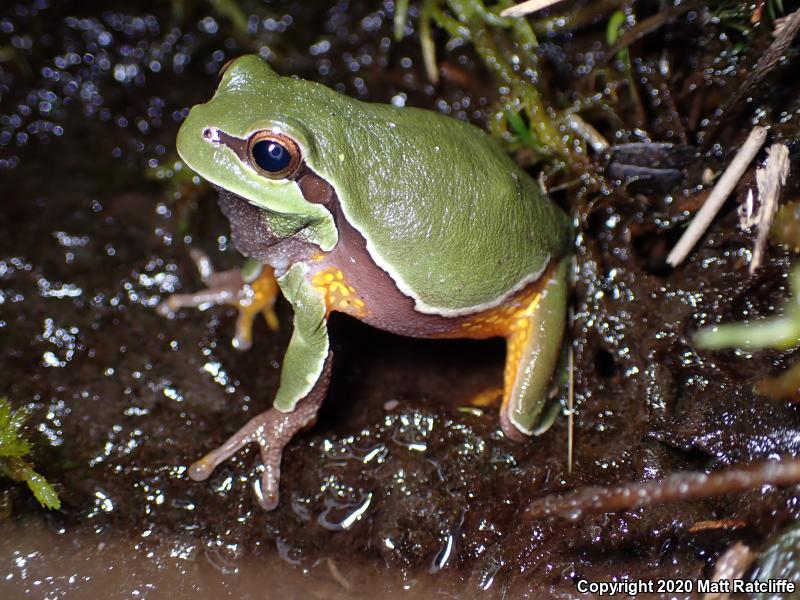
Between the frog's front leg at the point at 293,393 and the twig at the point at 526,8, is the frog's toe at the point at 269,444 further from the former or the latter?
the twig at the point at 526,8

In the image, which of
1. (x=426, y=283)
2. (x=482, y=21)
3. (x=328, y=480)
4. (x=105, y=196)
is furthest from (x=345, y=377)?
(x=482, y=21)

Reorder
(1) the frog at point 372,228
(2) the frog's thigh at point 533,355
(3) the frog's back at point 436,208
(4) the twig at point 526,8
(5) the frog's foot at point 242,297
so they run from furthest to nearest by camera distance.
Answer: (5) the frog's foot at point 242,297 → (4) the twig at point 526,8 → (2) the frog's thigh at point 533,355 → (3) the frog's back at point 436,208 → (1) the frog at point 372,228

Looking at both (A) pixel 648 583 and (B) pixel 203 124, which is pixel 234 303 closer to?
(B) pixel 203 124

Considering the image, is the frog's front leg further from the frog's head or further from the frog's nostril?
the frog's nostril

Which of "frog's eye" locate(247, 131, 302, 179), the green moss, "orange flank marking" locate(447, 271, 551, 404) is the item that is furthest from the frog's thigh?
the green moss

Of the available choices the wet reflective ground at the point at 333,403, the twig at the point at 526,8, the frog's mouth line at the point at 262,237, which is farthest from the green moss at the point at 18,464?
the twig at the point at 526,8

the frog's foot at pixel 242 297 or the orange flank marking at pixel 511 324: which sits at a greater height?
the orange flank marking at pixel 511 324
